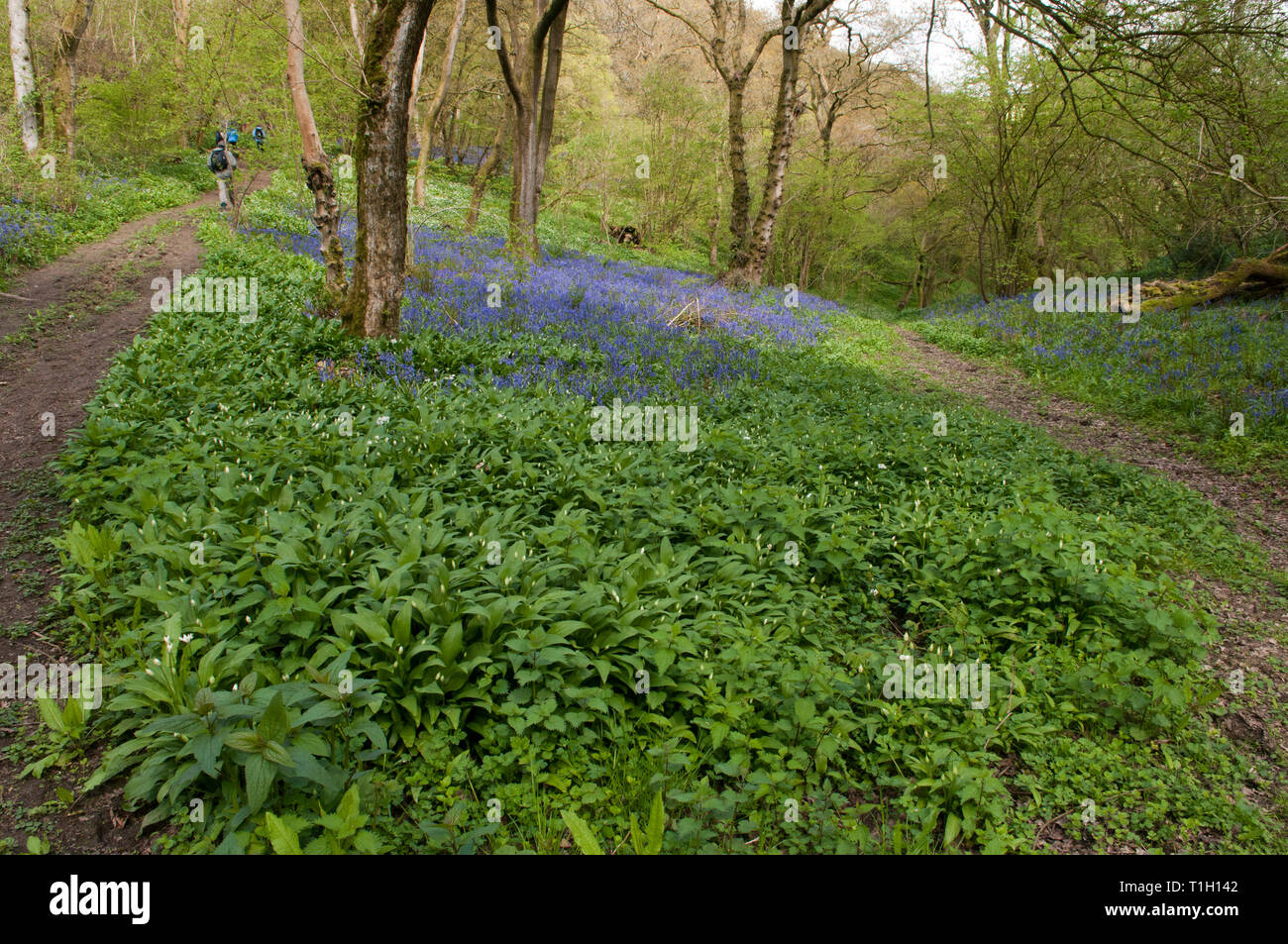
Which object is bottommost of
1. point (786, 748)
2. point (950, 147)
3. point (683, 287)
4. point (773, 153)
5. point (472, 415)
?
point (786, 748)

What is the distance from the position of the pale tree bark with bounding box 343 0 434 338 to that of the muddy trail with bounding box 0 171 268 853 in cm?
311

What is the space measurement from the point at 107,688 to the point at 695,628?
2.99 metres

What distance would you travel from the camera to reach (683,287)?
17.7 m

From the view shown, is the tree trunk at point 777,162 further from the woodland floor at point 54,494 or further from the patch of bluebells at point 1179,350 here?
the patch of bluebells at point 1179,350

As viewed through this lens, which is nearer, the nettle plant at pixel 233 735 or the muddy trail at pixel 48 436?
the nettle plant at pixel 233 735

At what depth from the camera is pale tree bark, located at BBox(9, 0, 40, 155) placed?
47.5ft

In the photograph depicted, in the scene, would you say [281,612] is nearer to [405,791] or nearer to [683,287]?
[405,791]

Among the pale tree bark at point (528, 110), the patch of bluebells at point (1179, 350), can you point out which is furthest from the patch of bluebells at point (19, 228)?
the patch of bluebells at point (1179, 350)

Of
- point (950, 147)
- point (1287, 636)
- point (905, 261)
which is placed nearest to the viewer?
point (1287, 636)

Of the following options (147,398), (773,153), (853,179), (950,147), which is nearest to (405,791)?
(147,398)

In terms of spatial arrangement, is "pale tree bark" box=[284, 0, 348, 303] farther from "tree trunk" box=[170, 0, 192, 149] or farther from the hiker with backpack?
"tree trunk" box=[170, 0, 192, 149]

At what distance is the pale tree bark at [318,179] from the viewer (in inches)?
368

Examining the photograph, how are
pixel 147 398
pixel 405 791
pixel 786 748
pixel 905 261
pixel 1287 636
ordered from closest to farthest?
pixel 405 791
pixel 786 748
pixel 1287 636
pixel 147 398
pixel 905 261
